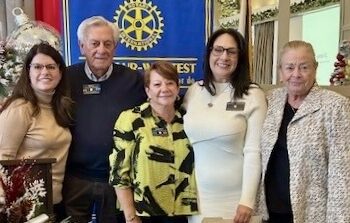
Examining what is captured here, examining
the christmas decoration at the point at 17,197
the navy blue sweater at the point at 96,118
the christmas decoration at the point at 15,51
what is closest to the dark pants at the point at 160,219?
the navy blue sweater at the point at 96,118

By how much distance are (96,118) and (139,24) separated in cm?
91

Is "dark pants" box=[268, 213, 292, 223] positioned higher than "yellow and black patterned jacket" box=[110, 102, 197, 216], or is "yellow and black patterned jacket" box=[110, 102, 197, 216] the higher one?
"yellow and black patterned jacket" box=[110, 102, 197, 216]

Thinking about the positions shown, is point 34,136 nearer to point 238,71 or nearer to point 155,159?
point 155,159

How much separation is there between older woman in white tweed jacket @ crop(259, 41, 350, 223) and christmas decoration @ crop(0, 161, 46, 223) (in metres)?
0.94

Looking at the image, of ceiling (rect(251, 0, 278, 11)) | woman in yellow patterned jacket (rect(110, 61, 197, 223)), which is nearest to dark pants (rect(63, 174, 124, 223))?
woman in yellow patterned jacket (rect(110, 61, 197, 223))

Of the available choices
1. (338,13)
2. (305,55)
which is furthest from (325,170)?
(338,13)

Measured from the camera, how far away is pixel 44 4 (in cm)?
317

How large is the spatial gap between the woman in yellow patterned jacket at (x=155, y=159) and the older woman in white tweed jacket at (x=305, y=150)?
0.35 metres

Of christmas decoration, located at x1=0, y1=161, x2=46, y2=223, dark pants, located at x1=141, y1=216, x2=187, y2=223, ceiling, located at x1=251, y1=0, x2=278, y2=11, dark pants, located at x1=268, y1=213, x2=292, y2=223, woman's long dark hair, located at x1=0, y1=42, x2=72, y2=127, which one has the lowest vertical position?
dark pants, located at x1=141, y1=216, x2=187, y2=223

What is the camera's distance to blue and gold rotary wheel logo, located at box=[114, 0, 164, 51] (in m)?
2.85

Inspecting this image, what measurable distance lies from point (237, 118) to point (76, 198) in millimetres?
815

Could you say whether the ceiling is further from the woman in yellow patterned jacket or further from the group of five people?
the woman in yellow patterned jacket

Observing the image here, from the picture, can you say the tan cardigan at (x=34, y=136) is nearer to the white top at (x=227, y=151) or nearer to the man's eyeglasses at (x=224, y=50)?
the white top at (x=227, y=151)

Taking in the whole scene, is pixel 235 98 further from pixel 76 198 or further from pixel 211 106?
pixel 76 198
